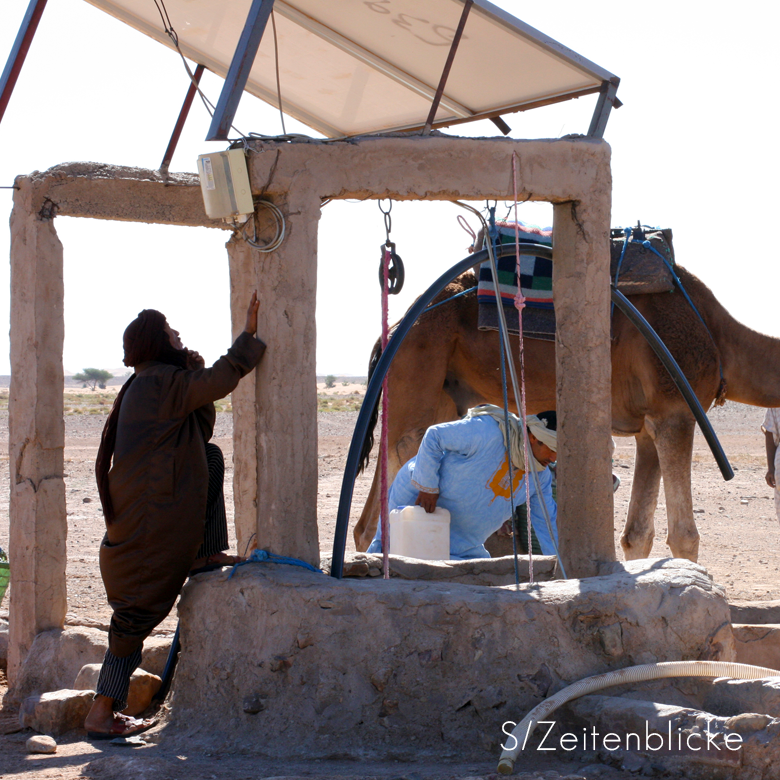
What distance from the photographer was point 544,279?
709 centimetres

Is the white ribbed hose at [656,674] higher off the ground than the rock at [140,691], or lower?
higher

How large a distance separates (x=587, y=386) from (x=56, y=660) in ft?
9.90

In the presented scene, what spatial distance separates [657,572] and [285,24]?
3418 millimetres

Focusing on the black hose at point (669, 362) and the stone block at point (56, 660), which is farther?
the black hose at point (669, 362)

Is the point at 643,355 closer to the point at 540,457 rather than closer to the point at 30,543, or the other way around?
the point at 540,457

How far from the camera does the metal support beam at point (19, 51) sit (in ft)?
16.2

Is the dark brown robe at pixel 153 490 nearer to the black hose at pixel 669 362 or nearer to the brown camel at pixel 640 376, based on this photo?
the black hose at pixel 669 362

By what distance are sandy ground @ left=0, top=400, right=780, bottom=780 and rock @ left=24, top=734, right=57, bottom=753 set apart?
5 centimetres

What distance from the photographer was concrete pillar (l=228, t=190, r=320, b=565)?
4211mm

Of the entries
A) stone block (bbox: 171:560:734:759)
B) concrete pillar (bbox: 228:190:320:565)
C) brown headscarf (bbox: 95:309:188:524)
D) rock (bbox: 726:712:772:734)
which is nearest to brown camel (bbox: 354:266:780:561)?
concrete pillar (bbox: 228:190:320:565)

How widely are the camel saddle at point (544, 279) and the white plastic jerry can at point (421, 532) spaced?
195 centimetres

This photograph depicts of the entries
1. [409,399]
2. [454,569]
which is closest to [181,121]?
[409,399]

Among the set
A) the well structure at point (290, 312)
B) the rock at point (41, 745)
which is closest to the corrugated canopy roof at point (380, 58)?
the well structure at point (290, 312)

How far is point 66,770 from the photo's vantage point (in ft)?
11.5
